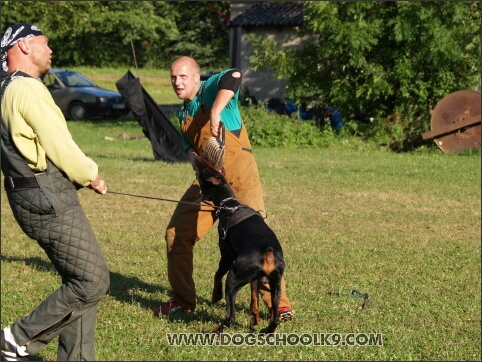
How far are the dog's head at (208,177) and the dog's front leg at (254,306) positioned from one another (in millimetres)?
780

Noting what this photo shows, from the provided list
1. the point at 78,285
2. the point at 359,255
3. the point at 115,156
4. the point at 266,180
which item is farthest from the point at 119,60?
the point at 78,285

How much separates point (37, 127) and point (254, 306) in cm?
215

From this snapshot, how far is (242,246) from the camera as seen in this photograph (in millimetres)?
5812

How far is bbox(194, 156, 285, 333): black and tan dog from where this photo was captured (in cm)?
568

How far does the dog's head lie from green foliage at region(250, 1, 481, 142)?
15.0 meters

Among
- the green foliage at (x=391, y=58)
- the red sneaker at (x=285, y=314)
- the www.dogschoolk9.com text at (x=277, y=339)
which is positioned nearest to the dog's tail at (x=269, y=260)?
the www.dogschoolk9.com text at (x=277, y=339)

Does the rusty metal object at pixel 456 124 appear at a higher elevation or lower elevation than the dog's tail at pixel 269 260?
lower

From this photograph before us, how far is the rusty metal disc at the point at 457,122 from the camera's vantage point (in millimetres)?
19031

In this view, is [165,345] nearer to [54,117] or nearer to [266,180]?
[54,117]

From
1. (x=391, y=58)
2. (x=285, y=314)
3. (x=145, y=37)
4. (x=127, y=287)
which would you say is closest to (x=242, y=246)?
(x=285, y=314)

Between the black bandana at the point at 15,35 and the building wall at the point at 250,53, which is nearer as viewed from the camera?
the black bandana at the point at 15,35

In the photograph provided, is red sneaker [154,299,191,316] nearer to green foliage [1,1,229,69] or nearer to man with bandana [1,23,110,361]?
man with bandana [1,23,110,361]

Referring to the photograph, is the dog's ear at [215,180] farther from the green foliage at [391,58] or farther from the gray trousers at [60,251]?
the green foliage at [391,58]

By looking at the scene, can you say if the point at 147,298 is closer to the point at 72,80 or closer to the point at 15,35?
the point at 15,35
